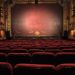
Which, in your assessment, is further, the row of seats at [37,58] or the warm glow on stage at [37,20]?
the warm glow on stage at [37,20]

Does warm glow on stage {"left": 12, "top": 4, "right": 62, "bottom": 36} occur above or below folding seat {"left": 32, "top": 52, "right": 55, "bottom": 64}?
above

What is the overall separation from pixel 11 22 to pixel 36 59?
15609 millimetres

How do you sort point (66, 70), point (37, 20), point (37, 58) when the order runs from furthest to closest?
point (37, 20) < point (37, 58) < point (66, 70)

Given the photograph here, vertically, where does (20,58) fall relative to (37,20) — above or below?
below

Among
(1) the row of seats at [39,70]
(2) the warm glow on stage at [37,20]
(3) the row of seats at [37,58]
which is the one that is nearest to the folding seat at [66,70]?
(1) the row of seats at [39,70]

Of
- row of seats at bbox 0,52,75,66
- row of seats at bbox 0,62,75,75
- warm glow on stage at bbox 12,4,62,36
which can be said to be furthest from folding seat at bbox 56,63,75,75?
warm glow on stage at bbox 12,4,62,36

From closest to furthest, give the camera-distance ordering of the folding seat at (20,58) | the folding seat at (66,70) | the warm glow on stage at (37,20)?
the folding seat at (66,70), the folding seat at (20,58), the warm glow on stage at (37,20)

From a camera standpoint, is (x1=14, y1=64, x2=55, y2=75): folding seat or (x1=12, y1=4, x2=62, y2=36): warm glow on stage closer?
(x1=14, y1=64, x2=55, y2=75): folding seat

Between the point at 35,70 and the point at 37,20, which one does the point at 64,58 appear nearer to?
the point at 35,70

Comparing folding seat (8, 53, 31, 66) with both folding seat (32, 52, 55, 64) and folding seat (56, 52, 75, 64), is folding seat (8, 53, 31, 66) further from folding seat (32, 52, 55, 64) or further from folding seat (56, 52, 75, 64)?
folding seat (56, 52, 75, 64)

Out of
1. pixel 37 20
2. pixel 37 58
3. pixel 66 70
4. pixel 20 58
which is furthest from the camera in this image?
pixel 37 20

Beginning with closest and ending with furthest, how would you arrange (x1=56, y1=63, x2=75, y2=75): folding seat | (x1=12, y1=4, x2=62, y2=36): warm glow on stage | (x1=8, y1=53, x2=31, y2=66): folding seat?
(x1=56, y1=63, x2=75, y2=75): folding seat
(x1=8, y1=53, x2=31, y2=66): folding seat
(x1=12, y1=4, x2=62, y2=36): warm glow on stage

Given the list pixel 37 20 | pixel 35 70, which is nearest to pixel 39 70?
pixel 35 70

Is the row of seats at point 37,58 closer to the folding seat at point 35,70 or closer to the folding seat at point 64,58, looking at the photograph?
the folding seat at point 64,58
